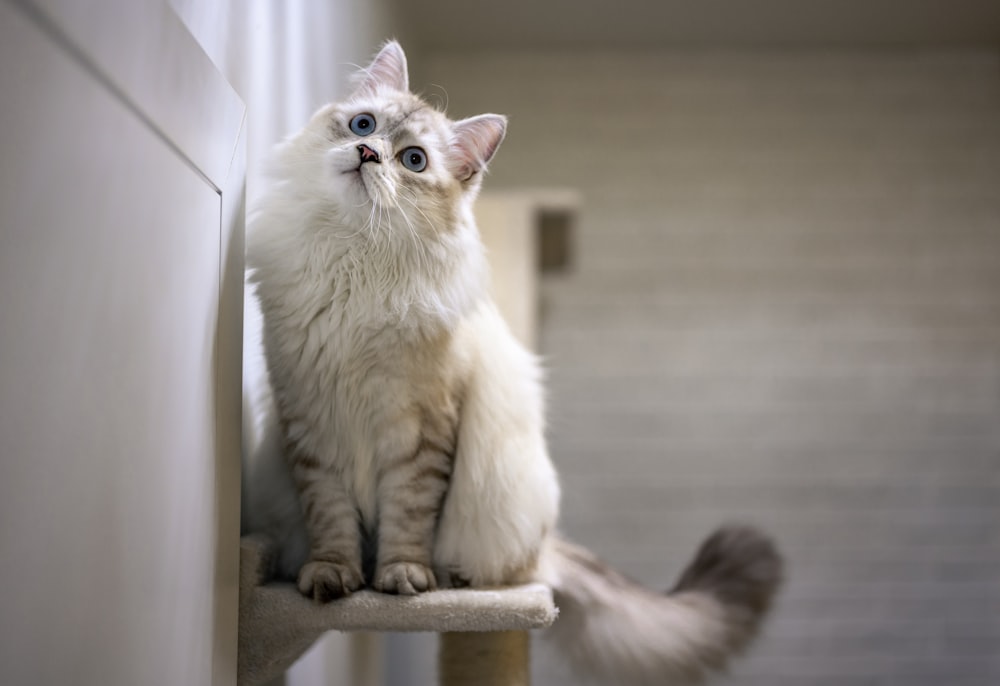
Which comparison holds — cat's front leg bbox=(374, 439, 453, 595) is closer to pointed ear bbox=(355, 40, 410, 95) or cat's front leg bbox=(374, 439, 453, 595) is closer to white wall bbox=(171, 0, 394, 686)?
white wall bbox=(171, 0, 394, 686)

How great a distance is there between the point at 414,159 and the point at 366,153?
97 mm

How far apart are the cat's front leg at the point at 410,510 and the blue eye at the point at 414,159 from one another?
0.36 m

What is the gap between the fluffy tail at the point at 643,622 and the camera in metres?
1.71

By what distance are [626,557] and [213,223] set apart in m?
2.70

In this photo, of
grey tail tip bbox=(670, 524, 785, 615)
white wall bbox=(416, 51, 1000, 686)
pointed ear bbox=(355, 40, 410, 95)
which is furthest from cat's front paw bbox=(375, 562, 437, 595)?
white wall bbox=(416, 51, 1000, 686)

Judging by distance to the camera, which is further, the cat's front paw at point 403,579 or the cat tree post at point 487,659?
the cat tree post at point 487,659

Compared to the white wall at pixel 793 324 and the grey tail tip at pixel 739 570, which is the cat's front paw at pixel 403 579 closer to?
the grey tail tip at pixel 739 570

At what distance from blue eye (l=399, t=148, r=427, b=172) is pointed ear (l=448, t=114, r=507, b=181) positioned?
0.18 ft

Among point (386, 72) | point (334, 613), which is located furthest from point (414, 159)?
point (334, 613)

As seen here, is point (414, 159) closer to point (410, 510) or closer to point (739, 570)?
point (410, 510)

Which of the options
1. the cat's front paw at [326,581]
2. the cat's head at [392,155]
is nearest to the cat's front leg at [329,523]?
the cat's front paw at [326,581]

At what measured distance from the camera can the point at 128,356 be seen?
76 cm

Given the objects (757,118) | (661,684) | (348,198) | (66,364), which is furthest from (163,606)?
(757,118)

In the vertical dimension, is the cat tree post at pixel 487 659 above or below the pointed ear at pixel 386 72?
below
